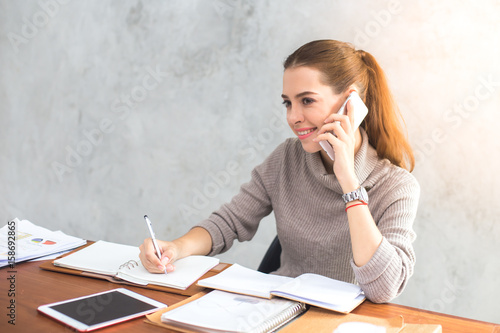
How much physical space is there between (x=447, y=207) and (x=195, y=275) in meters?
1.52

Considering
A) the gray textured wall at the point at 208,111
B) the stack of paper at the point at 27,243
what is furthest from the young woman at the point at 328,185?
the gray textured wall at the point at 208,111

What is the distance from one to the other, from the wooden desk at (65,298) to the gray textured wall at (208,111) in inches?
53.0

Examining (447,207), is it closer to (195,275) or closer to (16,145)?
(195,275)

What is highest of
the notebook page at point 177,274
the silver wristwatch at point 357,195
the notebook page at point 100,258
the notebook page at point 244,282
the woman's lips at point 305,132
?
the woman's lips at point 305,132

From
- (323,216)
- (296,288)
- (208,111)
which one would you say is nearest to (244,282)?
(296,288)

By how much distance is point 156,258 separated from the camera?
1361 millimetres

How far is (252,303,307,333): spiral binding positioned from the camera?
3.25ft

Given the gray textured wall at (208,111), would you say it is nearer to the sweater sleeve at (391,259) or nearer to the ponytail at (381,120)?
the ponytail at (381,120)

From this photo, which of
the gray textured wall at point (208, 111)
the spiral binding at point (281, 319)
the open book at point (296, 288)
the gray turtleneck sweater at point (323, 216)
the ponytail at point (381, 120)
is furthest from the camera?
the gray textured wall at point (208, 111)

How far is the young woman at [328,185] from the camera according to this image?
4.55 feet

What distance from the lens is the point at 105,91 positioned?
3.34 m

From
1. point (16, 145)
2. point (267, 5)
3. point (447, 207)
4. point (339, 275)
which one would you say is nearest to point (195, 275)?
point (339, 275)

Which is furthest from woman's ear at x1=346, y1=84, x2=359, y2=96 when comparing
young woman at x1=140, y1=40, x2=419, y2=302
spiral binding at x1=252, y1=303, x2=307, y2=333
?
spiral binding at x1=252, y1=303, x2=307, y2=333

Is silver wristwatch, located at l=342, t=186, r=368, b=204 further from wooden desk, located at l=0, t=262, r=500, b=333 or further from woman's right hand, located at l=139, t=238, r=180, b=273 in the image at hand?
woman's right hand, located at l=139, t=238, r=180, b=273
